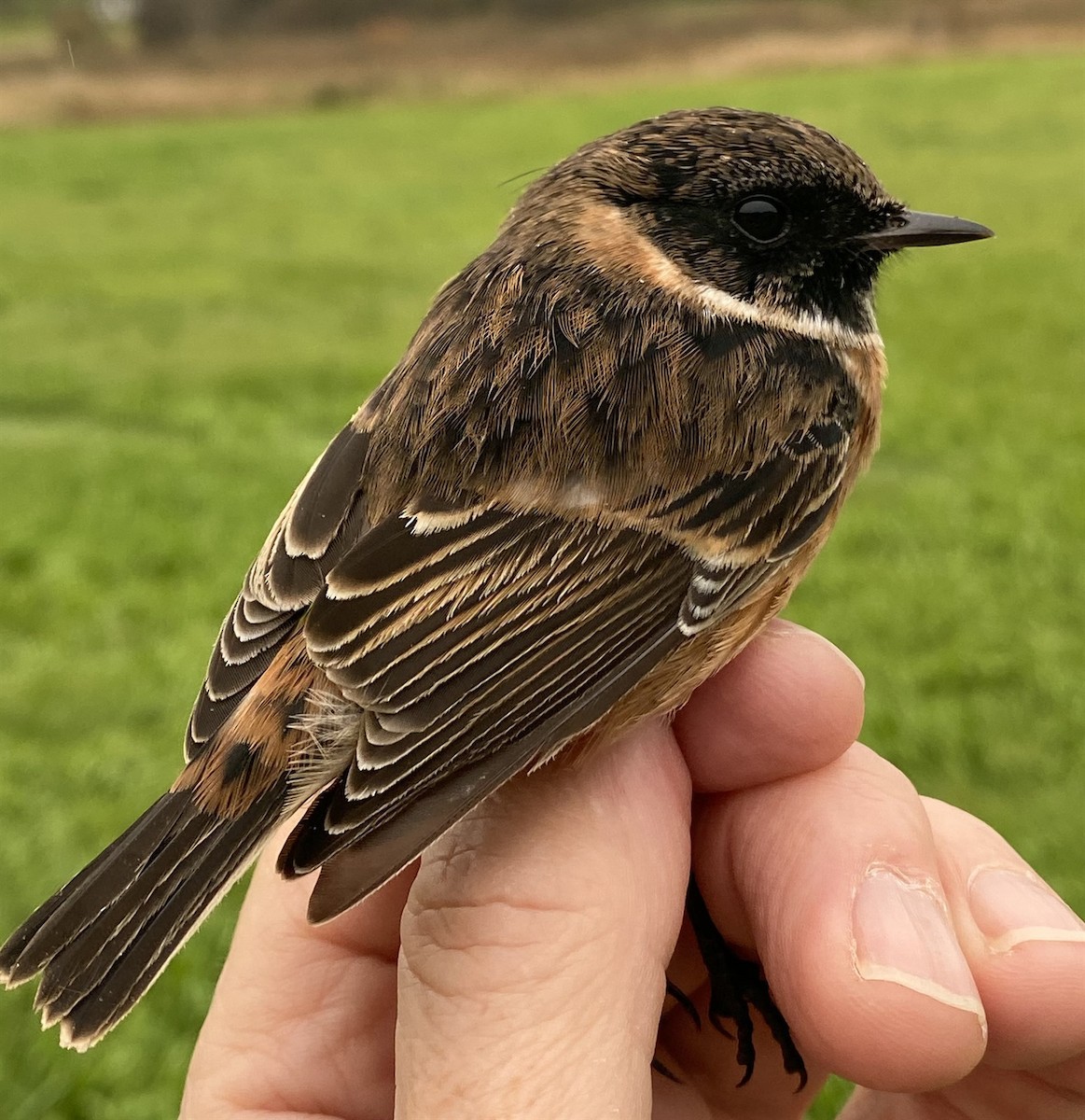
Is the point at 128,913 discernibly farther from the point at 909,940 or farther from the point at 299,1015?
the point at 909,940

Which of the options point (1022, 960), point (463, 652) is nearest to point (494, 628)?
point (463, 652)

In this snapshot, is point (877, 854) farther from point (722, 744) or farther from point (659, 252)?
point (659, 252)

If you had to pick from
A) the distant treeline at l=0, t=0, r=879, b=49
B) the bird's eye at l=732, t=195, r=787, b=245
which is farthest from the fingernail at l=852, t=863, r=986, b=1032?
the distant treeline at l=0, t=0, r=879, b=49

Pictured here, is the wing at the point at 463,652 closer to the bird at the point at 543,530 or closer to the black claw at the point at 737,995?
the bird at the point at 543,530

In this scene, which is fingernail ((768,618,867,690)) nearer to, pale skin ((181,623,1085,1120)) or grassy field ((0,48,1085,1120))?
pale skin ((181,623,1085,1120))

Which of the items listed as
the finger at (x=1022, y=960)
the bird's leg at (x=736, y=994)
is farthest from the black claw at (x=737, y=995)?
the finger at (x=1022, y=960)

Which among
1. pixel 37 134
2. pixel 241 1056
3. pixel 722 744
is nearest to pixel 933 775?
pixel 722 744
